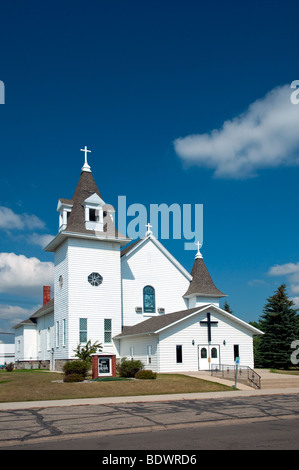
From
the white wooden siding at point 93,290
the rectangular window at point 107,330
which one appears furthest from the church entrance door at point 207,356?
the rectangular window at point 107,330

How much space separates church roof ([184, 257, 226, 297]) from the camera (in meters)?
40.7

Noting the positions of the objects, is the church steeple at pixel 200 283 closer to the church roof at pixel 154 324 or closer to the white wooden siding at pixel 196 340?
the church roof at pixel 154 324

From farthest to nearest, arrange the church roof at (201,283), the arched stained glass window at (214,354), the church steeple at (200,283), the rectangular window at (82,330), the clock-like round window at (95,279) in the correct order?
the church roof at (201,283)
the church steeple at (200,283)
the clock-like round window at (95,279)
the rectangular window at (82,330)
the arched stained glass window at (214,354)

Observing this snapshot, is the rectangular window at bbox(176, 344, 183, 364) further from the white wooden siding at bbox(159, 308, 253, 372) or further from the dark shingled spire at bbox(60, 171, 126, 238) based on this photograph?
the dark shingled spire at bbox(60, 171, 126, 238)

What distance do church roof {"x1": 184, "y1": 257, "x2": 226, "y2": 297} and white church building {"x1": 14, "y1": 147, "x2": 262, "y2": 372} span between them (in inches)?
3.1

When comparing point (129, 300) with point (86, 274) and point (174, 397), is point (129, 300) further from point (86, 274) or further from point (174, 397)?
point (174, 397)

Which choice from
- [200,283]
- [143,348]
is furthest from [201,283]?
[143,348]

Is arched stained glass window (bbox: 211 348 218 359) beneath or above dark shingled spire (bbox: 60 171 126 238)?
beneath

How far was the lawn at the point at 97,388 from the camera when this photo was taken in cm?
2048

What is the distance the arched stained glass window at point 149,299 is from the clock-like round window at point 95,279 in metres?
5.07

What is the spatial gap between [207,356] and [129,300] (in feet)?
28.0

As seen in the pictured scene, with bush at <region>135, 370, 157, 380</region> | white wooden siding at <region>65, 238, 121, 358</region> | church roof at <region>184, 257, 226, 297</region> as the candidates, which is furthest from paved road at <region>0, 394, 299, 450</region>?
church roof at <region>184, 257, 226, 297</region>
